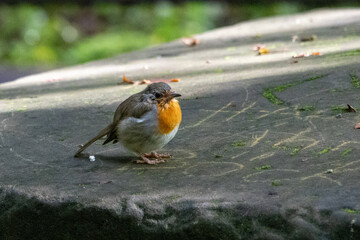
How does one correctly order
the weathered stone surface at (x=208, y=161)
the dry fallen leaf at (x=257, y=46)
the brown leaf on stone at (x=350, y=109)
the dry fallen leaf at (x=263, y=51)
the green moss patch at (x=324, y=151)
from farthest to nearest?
the dry fallen leaf at (x=257, y=46) < the dry fallen leaf at (x=263, y=51) < the brown leaf on stone at (x=350, y=109) < the green moss patch at (x=324, y=151) < the weathered stone surface at (x=208, y=161)

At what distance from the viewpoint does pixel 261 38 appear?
7207mm

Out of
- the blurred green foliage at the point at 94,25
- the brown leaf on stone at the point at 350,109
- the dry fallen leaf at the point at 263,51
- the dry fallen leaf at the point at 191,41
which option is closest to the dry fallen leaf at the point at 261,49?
the dry fallen leaf at the point at 263,51

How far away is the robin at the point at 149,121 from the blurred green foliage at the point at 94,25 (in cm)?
884

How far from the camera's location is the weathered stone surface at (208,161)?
2.54m

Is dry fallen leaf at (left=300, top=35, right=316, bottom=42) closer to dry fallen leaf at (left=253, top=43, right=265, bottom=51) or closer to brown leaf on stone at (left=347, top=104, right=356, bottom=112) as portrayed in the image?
dry fallen leaf at (left=253, top=43, right=265, bottom=51)

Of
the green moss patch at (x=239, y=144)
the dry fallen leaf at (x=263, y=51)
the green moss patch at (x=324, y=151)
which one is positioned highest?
the dry fallen leaf at (x=263, y=51)

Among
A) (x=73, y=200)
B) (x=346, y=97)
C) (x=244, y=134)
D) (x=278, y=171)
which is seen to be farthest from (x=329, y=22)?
(x=73, y=200)

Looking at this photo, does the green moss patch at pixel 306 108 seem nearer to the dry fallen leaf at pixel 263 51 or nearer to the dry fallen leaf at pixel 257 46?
the dry fallen leaf at pixel 263 51

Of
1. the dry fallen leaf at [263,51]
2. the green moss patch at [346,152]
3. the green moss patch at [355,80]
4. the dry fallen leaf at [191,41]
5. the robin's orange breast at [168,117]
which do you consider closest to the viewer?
the green moss patch at [346,152]

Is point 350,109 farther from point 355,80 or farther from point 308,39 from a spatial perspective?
point 308,39

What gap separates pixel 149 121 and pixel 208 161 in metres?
0.38

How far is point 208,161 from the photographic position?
3.29 m

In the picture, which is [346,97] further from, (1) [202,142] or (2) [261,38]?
(2) [261,38]

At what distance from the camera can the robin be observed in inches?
129
